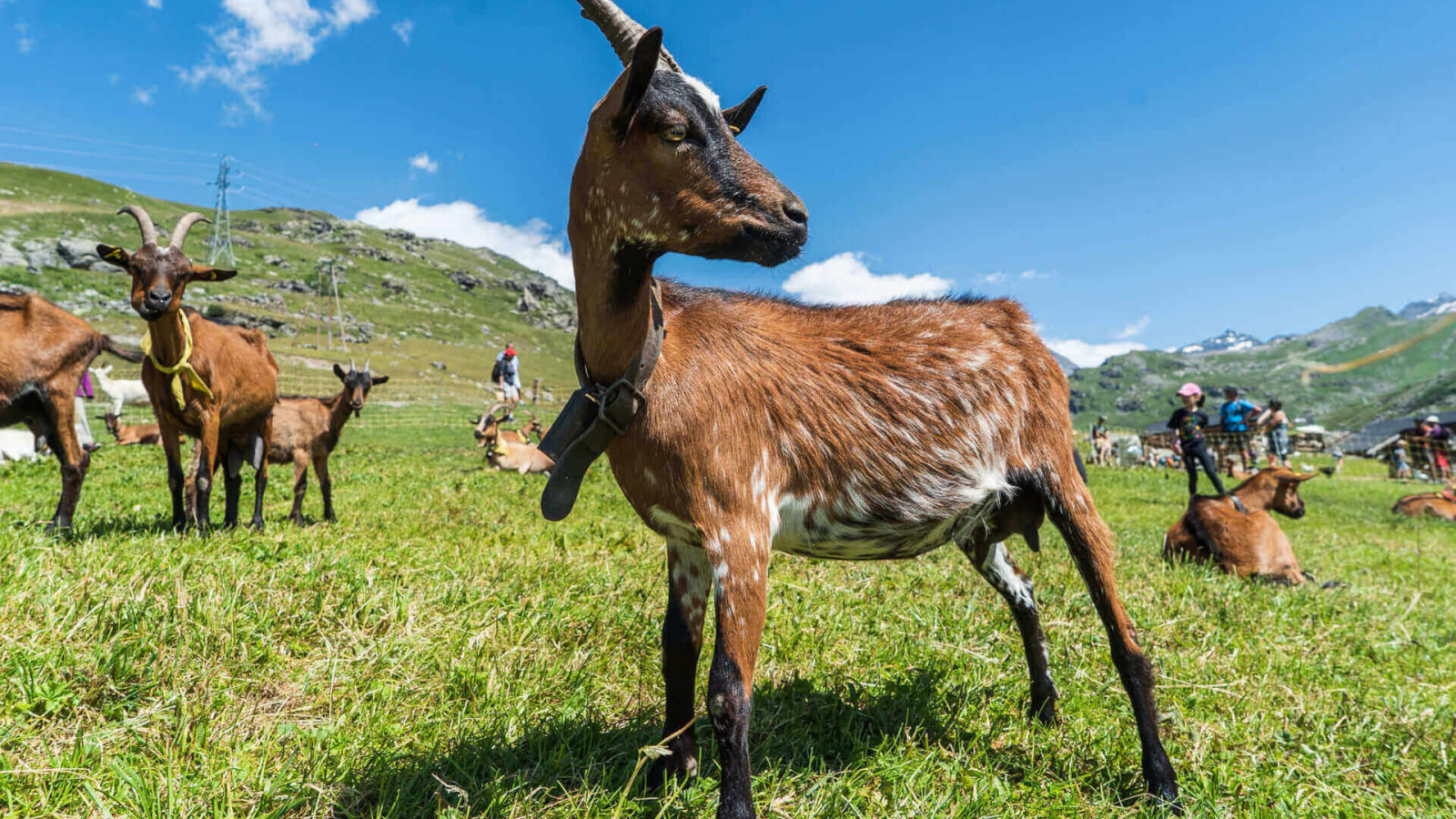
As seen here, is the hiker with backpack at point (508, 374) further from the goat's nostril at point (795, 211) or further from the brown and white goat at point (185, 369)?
the goat's nostril at point (795, 211)

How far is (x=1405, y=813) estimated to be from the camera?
319 centimetres

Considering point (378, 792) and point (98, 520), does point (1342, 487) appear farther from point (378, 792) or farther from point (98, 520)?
point (98, 520)

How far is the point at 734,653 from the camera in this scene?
8.32ft

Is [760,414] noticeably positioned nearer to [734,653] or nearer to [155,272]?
[734,653]

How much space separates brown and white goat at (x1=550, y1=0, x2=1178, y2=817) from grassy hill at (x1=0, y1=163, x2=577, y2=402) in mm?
45734

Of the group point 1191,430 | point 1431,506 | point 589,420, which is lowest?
point 1431,506

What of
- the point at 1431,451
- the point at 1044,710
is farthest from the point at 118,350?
the point at 1431,451

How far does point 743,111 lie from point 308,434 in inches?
407

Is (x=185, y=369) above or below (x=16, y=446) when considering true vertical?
above

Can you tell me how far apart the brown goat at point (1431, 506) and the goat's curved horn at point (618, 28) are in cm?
2241

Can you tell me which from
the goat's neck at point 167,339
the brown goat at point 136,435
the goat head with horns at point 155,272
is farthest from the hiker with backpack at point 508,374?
the goat's neck at point 167,339

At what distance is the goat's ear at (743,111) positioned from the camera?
2936 millimetres

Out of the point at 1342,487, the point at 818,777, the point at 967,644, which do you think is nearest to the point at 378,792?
the point at 818,777

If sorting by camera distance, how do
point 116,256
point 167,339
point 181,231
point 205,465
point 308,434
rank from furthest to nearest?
point 308,434, point 181,231, point 205,465, point 116,256, point 167,339
